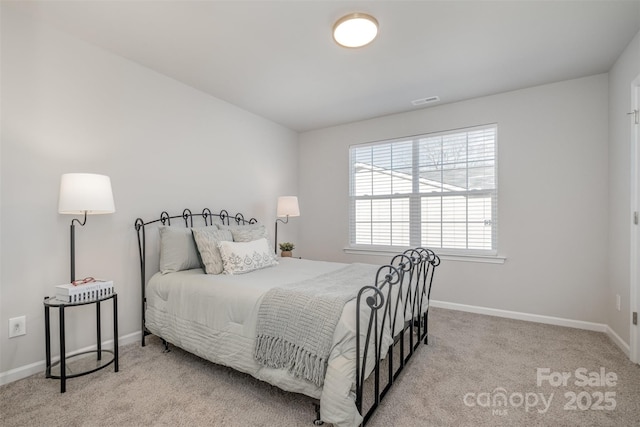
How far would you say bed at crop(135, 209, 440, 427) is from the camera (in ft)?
5.09

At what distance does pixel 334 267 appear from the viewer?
9.31ft

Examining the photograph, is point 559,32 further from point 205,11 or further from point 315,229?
point 315,229

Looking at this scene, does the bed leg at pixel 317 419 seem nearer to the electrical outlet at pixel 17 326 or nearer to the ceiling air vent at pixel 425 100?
the electrical outlet at pixel 17 326

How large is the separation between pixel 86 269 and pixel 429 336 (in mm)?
3027

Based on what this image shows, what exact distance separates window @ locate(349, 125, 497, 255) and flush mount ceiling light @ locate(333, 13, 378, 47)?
1.92 metres

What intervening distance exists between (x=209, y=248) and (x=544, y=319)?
11.4 ft

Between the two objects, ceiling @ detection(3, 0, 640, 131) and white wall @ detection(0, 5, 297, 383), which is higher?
ceiling @ detection(3, 0, 640, 131)

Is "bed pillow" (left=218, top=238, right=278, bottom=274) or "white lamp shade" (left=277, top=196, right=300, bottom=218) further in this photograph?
"white lamp shade" (left=277, top=196, right=300, bottom=218)

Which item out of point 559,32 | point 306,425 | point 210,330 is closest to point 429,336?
point 306,425

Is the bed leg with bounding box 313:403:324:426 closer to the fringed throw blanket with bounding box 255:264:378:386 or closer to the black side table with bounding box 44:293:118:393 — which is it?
the fringed throw blanket with bounding box 255:264:378:386

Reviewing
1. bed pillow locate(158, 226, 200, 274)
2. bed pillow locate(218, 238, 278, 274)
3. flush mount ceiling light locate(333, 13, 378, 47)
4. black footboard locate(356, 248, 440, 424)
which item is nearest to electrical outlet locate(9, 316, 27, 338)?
bed pillow locate(158, 226, 200, 274)

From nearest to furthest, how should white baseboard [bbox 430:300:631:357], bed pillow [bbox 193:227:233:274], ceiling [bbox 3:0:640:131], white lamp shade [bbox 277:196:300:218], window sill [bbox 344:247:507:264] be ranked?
ceiling [bbox 3:0:640:131] → bed pillow [bbox 193:227:233:274] → white baseboard [bbox 430:300:631:357] → window sill [bbox 344:247:507:264] → white lamp shade [bbox 277:196:300:218]

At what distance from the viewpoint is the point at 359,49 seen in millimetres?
2529

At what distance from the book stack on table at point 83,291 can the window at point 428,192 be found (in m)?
3.04
